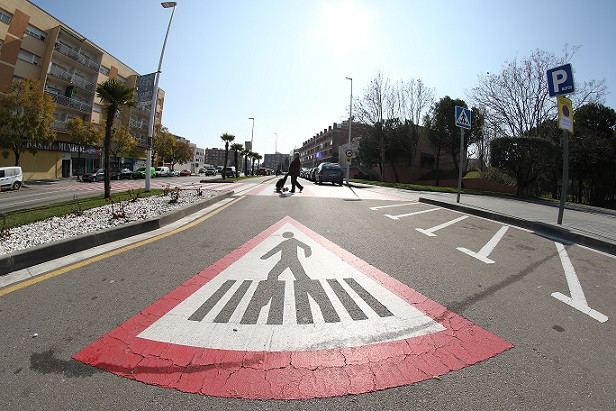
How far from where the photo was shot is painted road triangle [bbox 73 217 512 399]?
1885 millimetres

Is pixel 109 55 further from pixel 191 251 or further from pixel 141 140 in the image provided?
pixel 191 251

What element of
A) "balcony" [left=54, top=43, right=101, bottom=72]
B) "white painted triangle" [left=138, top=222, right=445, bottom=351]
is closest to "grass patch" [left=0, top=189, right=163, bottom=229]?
"white painted triangle" [left=138, top=222, right=445, bottom=351]

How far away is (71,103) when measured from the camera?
37.8 meters

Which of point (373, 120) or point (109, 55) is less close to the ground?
point (109, 55)

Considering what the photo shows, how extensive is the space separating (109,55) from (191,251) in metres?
54.6

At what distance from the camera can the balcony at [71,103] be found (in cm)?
3562

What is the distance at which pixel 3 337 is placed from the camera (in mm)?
2250

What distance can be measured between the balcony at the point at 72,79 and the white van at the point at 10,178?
19955 millimetres

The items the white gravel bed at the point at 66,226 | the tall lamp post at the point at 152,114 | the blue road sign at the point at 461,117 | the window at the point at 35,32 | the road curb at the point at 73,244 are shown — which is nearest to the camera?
the road curb at the point at 73,244

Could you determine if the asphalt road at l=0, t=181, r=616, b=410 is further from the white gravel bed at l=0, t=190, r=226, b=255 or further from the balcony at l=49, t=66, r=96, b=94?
the balcony at l=49, t=66, r=96, b=94

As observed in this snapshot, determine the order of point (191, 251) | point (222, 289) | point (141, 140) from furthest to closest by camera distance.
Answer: point (141, 140) < point (191, 251) < point (222, 289)

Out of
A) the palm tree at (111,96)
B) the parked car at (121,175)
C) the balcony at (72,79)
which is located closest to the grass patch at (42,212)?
the palm tree at (111,96)

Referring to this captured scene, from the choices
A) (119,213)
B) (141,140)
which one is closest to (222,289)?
(119,213)

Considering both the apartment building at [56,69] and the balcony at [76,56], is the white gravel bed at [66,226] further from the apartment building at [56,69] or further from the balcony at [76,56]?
the balcony at [76,56]
